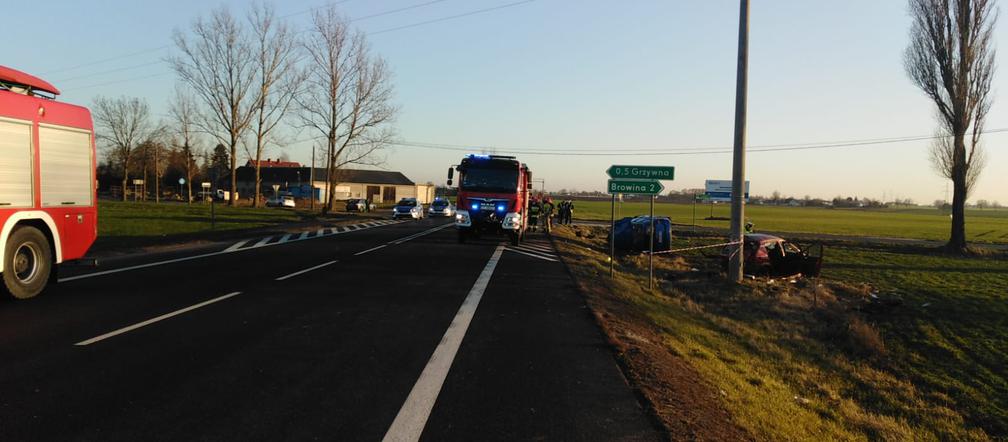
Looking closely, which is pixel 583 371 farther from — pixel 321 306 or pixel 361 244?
pixel 361 244

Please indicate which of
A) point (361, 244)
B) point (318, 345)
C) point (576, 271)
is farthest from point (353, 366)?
point (361, 244)

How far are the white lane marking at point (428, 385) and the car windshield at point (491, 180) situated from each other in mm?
10691

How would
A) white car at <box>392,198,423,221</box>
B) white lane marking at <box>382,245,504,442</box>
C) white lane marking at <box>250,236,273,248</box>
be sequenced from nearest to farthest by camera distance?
white lane marking at <box>382,245,504,442</box>
white lane marking at <box>250,236,273,248</box>
white car at <box>392,198,423,221</box>

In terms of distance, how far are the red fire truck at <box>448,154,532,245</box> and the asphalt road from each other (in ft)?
27.2

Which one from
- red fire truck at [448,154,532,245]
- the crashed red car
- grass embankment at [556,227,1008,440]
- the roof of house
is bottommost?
grass embankment at [556,227,1008,440]

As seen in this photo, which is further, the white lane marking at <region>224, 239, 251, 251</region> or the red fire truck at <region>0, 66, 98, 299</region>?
the white lane marking at <region>224, 239, 251, 251</region>

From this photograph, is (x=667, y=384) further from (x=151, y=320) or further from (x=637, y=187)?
(x=637, y=187)

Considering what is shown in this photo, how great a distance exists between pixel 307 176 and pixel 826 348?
4148 inches

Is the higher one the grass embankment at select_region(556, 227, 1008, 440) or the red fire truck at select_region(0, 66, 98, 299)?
the red fire truck at select_region(0, 66, 98, 299)

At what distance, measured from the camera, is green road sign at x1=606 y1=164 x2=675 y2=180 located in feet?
43.7

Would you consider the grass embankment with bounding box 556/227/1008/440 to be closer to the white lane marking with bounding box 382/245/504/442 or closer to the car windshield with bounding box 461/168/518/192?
the white lane marking with bounding box 382/245/504/442

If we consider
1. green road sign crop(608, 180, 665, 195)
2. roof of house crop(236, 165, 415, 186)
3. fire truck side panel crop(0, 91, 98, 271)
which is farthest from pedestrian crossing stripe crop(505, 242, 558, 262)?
roof of house crop(236, 165, 415, 186)

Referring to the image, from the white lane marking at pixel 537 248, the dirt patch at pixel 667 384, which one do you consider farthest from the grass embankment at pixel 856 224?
the dirt patch at pixel 667 384

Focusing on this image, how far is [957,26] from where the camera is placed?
29625mm
